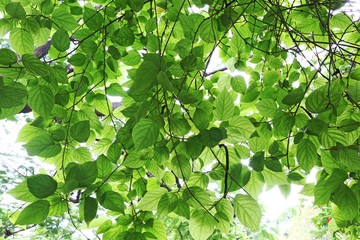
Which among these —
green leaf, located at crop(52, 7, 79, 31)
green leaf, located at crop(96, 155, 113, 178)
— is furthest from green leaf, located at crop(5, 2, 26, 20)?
green leaf, located at crop(96, 155, 113, 178)

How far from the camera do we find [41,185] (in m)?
0.41

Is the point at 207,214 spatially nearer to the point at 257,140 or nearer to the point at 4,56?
the point at 257,140

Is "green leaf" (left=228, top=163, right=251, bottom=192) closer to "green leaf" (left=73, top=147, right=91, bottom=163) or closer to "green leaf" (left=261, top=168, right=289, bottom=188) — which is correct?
"green leaf" (left=261, top=168, right=289, bottom=188)

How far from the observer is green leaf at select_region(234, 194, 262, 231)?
19.6 inches

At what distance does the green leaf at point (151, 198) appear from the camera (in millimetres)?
532

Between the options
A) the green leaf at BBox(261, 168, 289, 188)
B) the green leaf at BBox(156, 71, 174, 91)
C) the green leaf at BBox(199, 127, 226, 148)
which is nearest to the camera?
the green leaf at BBox(156, 71, 174, 91)

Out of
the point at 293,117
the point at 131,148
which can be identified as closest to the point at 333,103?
the point at 293,117

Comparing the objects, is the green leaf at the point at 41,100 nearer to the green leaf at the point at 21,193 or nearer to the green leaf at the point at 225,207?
the green leaf at the point at 21,193

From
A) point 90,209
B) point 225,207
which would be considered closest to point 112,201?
point 90,209

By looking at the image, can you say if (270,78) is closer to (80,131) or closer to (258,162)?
(258,162)

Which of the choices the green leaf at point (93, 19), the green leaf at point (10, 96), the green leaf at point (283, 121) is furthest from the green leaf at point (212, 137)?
the green leaf at point (93, 19)

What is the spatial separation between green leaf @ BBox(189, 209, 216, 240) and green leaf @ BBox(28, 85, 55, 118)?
231mm

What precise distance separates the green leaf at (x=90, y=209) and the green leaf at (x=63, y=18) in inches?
12.8

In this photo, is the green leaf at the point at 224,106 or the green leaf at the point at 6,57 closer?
the green leaf at the point at 6,57
